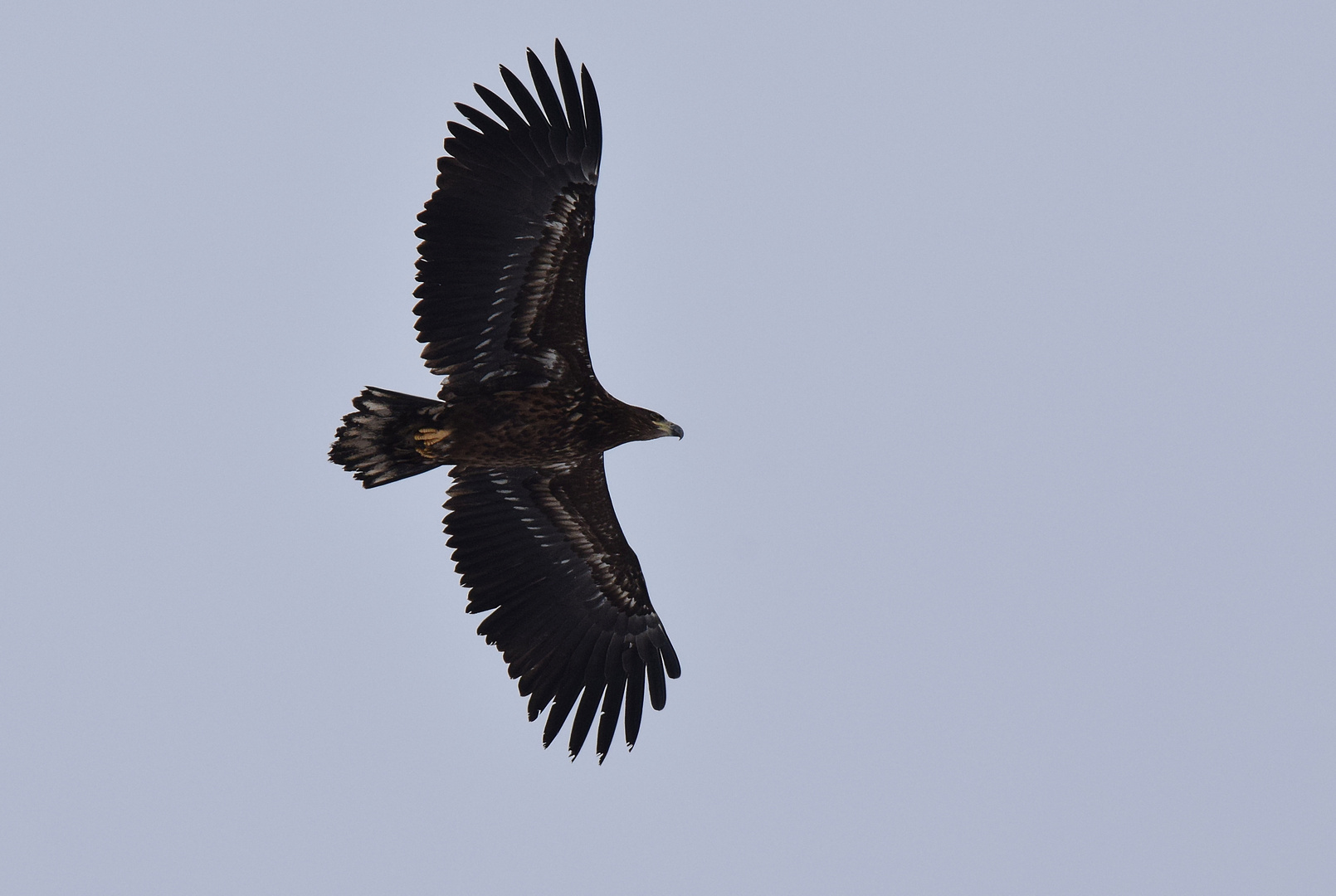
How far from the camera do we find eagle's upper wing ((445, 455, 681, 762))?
12234 millimetres

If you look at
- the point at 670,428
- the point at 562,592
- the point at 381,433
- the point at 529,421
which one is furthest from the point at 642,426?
the point at 381,433

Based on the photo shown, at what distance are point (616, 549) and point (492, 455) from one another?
155 cm

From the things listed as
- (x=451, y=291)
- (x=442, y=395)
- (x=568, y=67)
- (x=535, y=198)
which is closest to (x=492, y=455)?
(x=442, y=395)

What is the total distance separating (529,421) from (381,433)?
114 centimetres

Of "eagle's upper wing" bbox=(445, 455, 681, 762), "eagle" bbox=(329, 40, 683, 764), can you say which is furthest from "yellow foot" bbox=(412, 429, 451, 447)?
"eagle's upper wing" bbox=(445, 455, 681, 762)

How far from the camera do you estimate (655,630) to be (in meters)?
12.6

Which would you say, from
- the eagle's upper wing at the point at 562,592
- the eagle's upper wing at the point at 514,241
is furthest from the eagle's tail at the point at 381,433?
the eagle's upper wing at the point at 562,592

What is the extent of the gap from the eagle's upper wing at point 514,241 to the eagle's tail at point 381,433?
0.35 m

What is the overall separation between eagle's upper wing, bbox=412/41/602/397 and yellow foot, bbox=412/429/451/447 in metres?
0.35

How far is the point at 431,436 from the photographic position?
37.5 feet

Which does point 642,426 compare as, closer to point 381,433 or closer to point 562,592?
point 562,592

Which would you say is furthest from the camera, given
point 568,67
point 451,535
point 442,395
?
point 451,535

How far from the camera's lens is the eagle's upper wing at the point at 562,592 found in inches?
482

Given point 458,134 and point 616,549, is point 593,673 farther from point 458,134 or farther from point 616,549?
point 458,134
